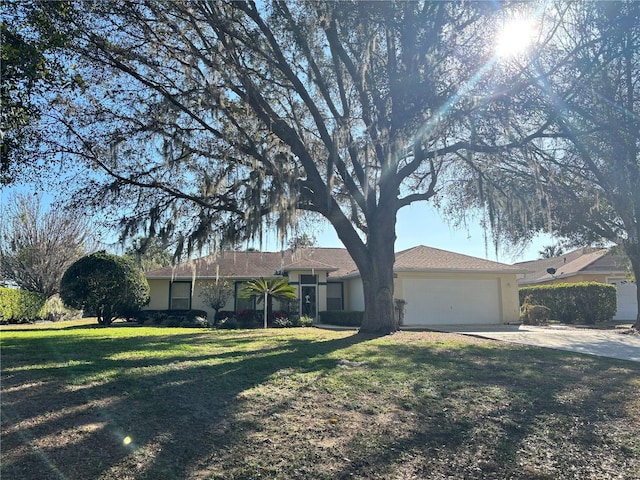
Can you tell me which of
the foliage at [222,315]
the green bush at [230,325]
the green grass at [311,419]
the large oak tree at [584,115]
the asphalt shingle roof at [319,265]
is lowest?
Result: the green grass at [311,419]

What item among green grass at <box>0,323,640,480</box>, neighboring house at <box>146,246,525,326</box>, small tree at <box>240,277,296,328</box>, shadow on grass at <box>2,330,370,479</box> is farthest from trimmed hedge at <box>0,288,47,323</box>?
green grass at <box>0,323,640,480</box>

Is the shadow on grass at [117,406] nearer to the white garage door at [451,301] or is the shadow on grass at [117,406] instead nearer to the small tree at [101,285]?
the small tree at [101,285]

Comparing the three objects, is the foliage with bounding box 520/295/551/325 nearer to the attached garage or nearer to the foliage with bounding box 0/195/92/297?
the attached garage

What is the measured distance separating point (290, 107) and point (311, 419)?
10.8 meters

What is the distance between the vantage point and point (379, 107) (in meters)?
10.3

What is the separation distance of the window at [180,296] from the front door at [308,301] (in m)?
5.73

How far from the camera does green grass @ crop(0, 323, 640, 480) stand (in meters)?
3.70

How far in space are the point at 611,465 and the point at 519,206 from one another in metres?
9.45

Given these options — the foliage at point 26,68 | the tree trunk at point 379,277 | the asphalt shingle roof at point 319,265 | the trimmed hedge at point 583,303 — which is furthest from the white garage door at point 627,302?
the foliage at point 26,68

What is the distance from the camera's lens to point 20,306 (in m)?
21.6

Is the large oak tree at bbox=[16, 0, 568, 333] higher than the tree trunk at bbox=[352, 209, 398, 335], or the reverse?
the large oak tree at bbox=[16, 0, 568, 333]

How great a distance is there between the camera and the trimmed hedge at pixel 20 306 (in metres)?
20.3

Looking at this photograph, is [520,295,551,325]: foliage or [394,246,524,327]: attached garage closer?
[394,246,524,327]: attached garage

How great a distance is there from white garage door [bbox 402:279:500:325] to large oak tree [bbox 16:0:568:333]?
7.53 meters
